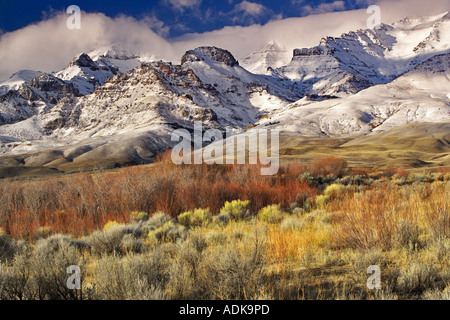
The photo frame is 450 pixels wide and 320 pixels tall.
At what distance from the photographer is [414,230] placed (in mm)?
4699

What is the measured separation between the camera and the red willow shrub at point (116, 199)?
9.60m

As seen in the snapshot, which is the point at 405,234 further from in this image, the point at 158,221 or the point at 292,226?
the point at 158,221

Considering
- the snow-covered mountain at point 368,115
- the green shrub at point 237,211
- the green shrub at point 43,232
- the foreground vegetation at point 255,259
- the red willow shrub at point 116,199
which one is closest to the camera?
the foreground vegetation at point 255,259

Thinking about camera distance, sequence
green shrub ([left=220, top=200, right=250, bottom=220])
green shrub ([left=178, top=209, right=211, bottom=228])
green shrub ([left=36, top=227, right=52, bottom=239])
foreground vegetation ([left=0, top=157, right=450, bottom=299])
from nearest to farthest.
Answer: foreground vegetation ([left=0, top=157, right=450, bottom=299]), green shrub ([left=36, top=227, right=52, bottom=239]), green shrub ([left=178, top=209, right=211, bottom=228]), green shrub ([left=220, top=200, right=250, bottom=220])

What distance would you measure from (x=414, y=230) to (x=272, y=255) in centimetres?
223

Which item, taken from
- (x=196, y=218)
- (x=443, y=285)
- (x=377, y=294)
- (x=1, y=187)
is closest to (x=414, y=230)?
(x=443, y=285)

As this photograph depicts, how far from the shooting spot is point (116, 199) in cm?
1098

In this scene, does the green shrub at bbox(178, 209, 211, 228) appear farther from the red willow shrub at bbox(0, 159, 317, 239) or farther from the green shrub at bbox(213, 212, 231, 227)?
the red willow shrub at bbox(0, 159, 317, 239)

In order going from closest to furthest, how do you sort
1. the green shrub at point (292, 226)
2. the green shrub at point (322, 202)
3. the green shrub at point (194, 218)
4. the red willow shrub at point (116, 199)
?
the green shrub at point (292, 226)
the green shrub at point (194, 218)
the red willow shrub at point (116, 199)
the green shrub at point (322, 202)

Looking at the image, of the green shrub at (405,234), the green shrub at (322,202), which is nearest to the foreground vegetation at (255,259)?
the green shrub at (405,234)

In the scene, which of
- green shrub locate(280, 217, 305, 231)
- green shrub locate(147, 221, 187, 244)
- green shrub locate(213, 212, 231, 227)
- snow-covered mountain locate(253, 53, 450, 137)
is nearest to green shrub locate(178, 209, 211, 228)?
green shrub locate(213, 212, 231, 227)

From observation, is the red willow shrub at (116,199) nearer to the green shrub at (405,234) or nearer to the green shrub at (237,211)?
the green shrub at (237,211)

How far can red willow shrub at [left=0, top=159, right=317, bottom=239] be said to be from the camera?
9602 millimetres

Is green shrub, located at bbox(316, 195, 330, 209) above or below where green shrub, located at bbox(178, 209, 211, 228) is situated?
above
